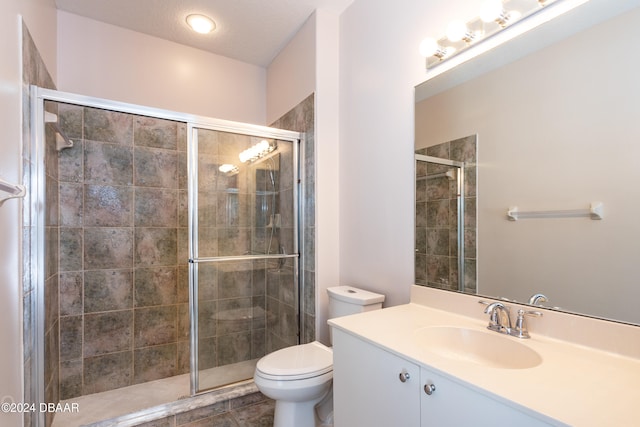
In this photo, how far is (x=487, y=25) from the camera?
4.18ft

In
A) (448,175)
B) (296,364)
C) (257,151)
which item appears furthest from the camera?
(257,151)

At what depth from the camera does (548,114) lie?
110 cm

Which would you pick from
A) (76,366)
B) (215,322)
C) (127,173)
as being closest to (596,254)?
(215,322)

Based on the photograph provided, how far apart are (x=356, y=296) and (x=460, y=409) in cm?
96

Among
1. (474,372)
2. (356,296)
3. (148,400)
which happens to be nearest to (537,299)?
(474,372)

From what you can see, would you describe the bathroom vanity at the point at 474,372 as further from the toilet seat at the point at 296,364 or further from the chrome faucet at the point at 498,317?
the toilet seat at the point at 296,364

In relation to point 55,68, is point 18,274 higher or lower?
lower

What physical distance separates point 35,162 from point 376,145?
183cm

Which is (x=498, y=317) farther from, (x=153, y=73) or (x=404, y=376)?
(x=153, y=73)

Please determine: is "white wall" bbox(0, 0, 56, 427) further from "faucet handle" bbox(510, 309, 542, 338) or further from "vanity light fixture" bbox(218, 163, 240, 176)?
"faucet handle" bbox(510, 309, 542, 338)

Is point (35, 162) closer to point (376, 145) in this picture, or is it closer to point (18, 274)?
point (18, 274)

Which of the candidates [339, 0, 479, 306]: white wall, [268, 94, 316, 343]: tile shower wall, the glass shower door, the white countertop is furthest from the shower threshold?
the white countertop

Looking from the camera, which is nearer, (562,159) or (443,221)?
(562,159)

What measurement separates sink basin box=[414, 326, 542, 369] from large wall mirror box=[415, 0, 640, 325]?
190 mm
